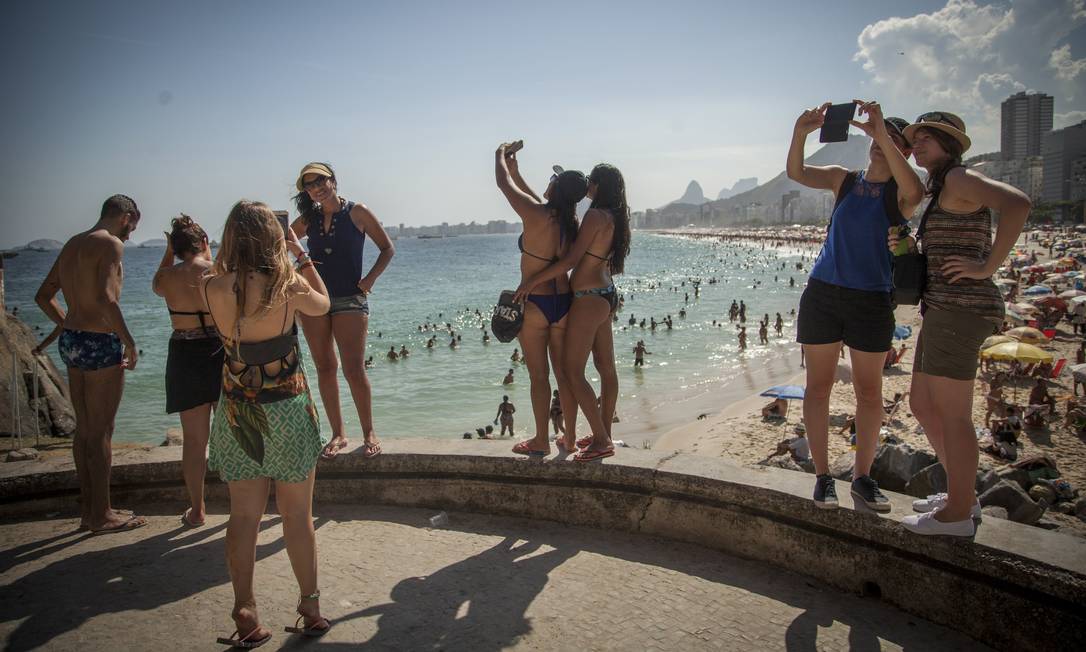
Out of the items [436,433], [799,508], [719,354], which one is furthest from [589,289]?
[719,354]

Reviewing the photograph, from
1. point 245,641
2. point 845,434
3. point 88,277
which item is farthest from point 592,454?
point 845,434

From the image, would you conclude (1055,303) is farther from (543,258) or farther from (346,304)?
(346,304)

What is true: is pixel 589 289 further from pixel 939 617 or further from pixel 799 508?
pixel 939 617

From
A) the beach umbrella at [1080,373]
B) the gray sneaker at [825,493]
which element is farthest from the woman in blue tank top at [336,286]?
the beach umbrella at [1080,373]

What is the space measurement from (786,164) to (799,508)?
1.80 m

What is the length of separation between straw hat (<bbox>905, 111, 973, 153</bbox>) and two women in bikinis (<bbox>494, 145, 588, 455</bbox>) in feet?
5.63

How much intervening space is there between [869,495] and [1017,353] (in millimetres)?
13099

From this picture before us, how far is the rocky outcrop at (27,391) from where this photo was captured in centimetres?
928

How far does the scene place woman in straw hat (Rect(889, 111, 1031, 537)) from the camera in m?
2.65

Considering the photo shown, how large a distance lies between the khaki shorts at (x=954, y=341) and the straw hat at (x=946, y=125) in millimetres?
757

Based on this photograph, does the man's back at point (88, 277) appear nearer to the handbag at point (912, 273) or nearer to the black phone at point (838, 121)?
the black phone at point (838, 121)

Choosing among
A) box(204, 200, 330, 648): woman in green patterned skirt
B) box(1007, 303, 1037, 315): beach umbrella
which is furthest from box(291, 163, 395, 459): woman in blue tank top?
box(1007, 303, 1037, 315): beach umbrella

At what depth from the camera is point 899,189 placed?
296 cm

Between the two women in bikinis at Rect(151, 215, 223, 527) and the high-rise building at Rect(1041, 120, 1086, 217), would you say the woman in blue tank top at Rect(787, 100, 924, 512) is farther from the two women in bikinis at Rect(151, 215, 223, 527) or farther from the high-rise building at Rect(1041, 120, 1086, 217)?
→ the high-rise building at Rect(1041, 120, 1086, 217)
